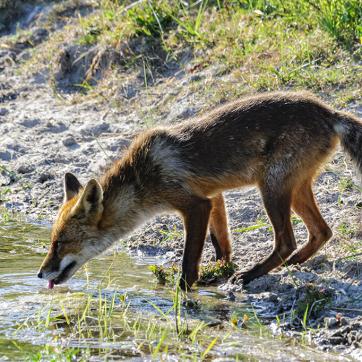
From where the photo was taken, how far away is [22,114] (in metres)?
13.0

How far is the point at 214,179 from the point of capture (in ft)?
26.6

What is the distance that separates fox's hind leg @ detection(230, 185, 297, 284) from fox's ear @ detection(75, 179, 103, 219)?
4.56 feet

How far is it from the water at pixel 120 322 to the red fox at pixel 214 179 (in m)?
0.33

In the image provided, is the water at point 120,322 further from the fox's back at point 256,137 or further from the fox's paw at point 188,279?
the fox's back at point 256,137

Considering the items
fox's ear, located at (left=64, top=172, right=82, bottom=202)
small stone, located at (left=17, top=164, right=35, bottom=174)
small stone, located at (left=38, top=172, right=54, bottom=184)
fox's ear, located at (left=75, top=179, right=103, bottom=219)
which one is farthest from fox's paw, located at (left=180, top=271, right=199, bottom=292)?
small stone, located at (left=17, top=164, right=35, bottom=174)

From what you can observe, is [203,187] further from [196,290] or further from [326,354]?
[326,354]

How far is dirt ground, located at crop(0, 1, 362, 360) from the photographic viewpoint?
694cm

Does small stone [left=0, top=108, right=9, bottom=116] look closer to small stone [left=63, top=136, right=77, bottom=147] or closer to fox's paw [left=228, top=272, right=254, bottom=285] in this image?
small stone [left=63, top=136, right=77, bottom=147]

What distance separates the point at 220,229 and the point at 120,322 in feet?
6.25

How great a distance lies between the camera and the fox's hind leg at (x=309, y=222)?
26.3 ft

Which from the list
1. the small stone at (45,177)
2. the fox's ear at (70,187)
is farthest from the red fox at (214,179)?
the small stone at (45,177)

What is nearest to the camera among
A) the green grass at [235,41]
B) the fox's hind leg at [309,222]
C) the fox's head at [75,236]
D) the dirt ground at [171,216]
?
the dirt ground at [171,216]

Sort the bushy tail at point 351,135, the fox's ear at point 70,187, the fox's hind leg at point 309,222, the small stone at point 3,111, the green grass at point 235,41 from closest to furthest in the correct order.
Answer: the bushy tail at point 351,135, the fox's hind leg at point 309,222, the fox's ear at point 70,187, the green grass at point 235,41, the small stone at point 3,111

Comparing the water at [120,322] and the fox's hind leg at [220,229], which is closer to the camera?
the water at [120,322]
